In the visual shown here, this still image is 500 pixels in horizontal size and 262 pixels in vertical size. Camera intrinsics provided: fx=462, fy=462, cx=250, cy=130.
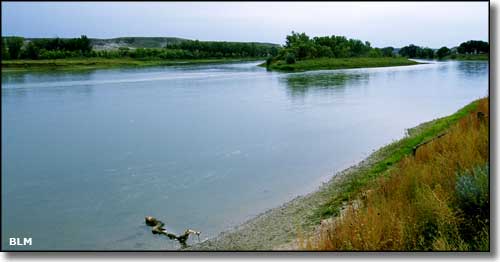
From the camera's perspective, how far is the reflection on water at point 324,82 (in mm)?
17906

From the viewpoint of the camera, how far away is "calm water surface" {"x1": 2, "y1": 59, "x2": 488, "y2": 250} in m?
5.52

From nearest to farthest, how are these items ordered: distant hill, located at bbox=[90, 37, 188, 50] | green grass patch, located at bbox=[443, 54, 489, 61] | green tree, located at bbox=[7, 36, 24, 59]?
1. green grass patch, located at bbox=[443, 54, 489, 61]
2. green tree, located at bbox=[7, 36, 24, 59]
3. distant hill, located at bbox=[90, 37, 188, 50]

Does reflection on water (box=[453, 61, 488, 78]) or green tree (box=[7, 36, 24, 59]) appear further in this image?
reflection on water (box=[453, 61, 488, 78])

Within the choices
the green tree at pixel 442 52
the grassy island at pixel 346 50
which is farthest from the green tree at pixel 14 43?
the green tree at pixel 442 52

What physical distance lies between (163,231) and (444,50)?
4.15 metres

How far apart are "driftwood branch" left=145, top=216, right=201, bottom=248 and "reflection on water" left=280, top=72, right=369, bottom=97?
485 inches

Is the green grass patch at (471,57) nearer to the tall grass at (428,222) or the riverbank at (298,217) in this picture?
the tall grass at (428,222)

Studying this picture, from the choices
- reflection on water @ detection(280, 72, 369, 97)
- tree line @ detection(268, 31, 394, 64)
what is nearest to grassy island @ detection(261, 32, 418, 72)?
tree line @ detection(268, 31, 394, 64)

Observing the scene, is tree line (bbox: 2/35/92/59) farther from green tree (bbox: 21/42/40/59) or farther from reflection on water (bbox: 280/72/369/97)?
reflection on water (bbox: 280/72/369/97)

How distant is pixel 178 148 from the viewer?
887 cm

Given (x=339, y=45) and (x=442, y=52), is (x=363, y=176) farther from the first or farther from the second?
(x=339, y=45)

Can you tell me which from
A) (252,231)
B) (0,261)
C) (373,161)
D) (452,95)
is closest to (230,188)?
(252,231)

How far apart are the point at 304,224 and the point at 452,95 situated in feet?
36.2

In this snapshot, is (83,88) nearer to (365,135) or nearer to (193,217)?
(365,135)
